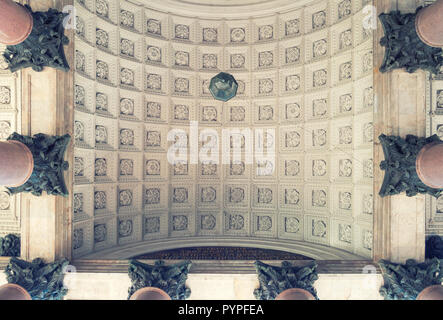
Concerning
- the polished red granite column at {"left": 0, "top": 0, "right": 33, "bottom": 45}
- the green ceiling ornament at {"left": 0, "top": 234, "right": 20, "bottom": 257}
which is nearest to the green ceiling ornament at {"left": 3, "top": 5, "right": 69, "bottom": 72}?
the polished red granite column at {"left": 0, "top": 0, "right": 33, "bottom": 45}

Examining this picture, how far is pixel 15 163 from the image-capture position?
7750 millimetres

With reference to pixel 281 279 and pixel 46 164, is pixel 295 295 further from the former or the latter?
pixel 46 164

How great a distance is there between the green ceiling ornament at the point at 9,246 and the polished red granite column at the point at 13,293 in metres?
2.03

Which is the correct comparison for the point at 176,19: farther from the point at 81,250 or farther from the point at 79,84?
the point at 81,250

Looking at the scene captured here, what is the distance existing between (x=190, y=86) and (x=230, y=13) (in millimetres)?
4000

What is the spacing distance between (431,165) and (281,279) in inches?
237

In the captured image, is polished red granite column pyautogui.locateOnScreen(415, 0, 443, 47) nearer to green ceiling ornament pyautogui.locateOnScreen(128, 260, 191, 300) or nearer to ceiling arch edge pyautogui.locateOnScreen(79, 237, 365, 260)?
ceiling arch edge pyautogui.locateOnScreen(79, 237, 365, 260)

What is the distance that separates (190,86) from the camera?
13.2m

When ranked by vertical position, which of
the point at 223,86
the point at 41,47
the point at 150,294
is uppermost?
the point at 41,47

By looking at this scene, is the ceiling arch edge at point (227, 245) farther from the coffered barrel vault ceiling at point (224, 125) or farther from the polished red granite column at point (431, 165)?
the polished red granite column at point (431, 165)

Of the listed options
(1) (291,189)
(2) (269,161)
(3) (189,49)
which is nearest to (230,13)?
(3) (189,49)

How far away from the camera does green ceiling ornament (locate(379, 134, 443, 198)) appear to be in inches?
344

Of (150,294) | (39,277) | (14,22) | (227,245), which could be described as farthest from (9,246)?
(227,245)

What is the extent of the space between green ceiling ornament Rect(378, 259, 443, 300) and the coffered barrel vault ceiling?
1323 mm
